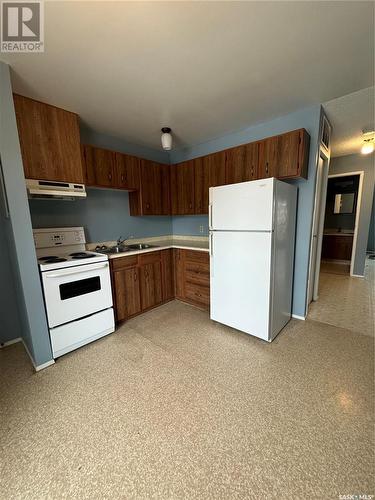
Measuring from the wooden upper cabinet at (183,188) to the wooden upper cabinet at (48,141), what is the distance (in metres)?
1.54

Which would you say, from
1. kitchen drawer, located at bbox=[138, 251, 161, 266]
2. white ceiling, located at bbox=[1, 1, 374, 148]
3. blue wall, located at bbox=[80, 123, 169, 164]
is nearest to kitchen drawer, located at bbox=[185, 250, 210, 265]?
kitchen drawer, located at bbox=[138, 251, 161, 266]

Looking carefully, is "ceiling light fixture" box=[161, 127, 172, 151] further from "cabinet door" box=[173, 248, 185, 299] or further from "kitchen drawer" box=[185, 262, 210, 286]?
"kitchen drawer" box=[185, 262, 210, 286]

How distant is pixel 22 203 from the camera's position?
5.64 feet

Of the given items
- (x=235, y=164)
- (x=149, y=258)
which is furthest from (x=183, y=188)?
(x=149, y=258)

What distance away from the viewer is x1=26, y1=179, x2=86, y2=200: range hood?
1.95m

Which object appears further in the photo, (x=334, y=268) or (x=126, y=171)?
(x=334, y=268)

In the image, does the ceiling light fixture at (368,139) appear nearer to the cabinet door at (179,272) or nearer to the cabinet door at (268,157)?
the cabinet door at (268,157)

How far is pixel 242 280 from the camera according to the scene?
2.27 meters

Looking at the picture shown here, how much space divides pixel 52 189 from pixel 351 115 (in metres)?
3.55

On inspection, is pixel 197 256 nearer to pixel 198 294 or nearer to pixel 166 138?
pixel 198 294

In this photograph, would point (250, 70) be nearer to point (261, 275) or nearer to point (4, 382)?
point (261, 275)

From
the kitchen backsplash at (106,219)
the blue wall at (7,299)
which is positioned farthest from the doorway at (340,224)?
the blue wall at (7,299)

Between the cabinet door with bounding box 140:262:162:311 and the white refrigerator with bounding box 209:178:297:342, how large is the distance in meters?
0.96

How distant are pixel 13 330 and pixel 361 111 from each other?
481 centimetres
